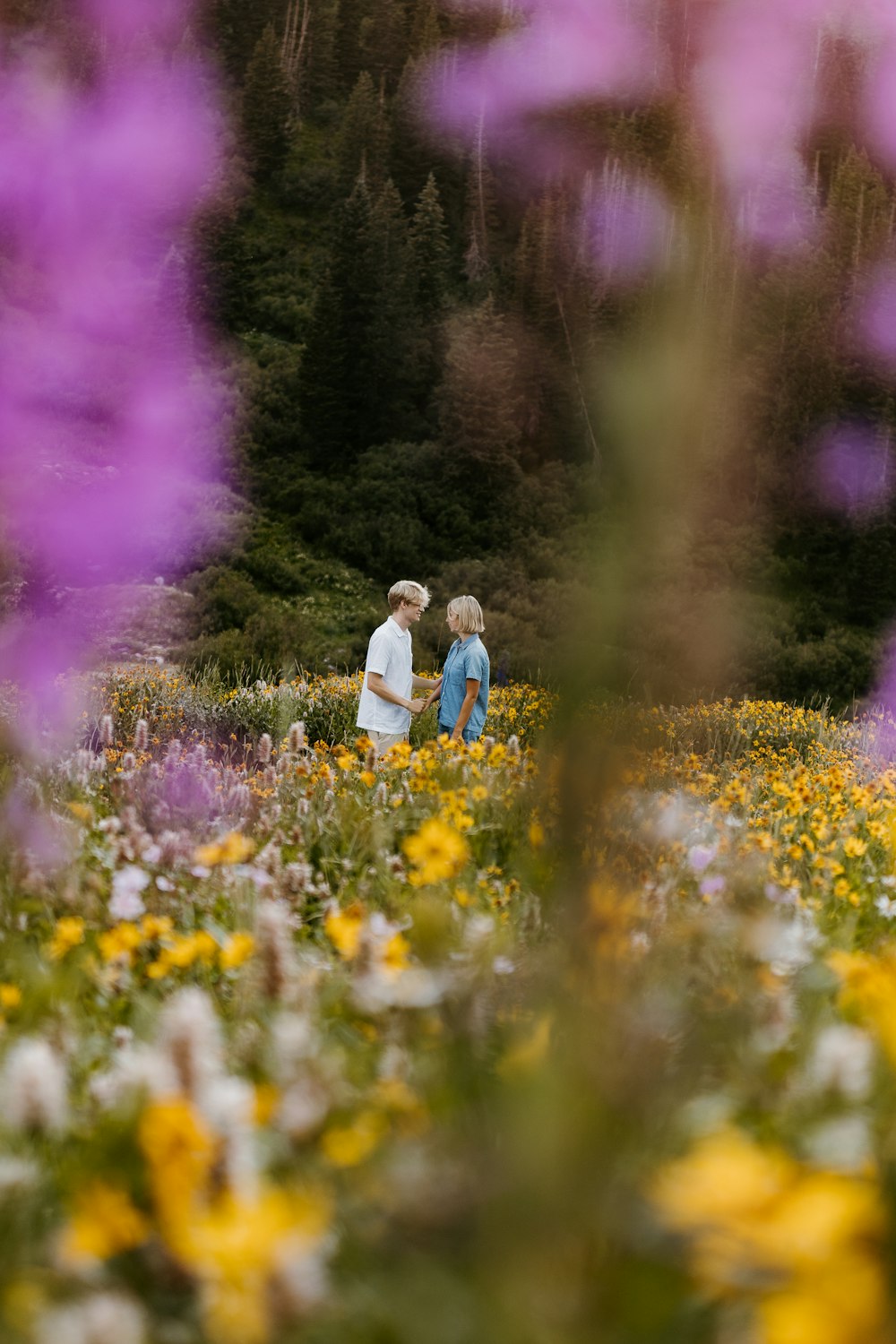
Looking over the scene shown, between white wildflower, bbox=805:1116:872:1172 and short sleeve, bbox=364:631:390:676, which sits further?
short sleeve, bbox=364:631:390:676

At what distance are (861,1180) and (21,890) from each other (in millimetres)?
1529

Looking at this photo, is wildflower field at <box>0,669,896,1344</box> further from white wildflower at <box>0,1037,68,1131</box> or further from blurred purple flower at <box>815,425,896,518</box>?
blurred purple flower at <box>815,425,896,518</box>

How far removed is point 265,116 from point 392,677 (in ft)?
133

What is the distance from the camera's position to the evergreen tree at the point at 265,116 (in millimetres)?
38969

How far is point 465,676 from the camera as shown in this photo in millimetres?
5363

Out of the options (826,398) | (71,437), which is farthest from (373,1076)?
(826,398)

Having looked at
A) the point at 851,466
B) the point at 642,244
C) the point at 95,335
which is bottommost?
the point at 851,466

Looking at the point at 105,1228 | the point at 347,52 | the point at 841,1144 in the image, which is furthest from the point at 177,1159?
the point at 347,52

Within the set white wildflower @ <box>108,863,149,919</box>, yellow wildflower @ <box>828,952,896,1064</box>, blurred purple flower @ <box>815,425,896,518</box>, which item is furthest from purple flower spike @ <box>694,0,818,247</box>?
blurred purple flower @ <box>815,425,896,518</box>

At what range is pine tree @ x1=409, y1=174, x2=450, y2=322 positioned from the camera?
97.4 feet

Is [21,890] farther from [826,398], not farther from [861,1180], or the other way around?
[826,398]

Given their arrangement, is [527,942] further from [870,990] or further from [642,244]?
[642,244]

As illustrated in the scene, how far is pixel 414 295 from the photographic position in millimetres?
29078

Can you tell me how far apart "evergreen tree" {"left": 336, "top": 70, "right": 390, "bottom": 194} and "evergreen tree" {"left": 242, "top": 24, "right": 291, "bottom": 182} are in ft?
Result: 9.32
